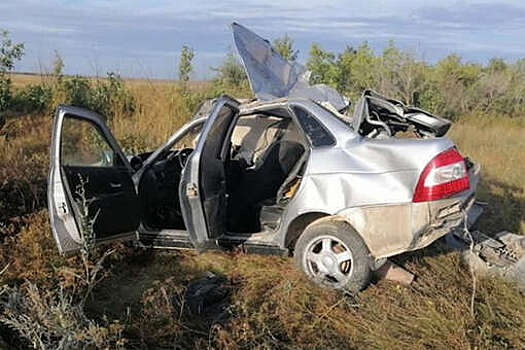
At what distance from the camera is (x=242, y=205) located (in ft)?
18.4

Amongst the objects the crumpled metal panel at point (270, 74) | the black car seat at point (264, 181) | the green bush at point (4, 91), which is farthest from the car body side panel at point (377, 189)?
the green bush at point (4, 91)

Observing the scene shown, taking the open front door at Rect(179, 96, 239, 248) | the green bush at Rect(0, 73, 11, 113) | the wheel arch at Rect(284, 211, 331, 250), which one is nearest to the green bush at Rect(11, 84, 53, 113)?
the green bush at Rect(0, 73, 11, 113)

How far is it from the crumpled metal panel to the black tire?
5.09ft

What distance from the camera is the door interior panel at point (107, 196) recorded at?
181 inches

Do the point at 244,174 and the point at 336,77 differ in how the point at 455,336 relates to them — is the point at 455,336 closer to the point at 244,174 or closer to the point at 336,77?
the point at 244,174

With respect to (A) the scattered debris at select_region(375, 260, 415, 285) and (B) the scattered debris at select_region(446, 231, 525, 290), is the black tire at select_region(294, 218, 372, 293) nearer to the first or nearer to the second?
(A) the scattered debris at select_region(375, 260, 415, 285)

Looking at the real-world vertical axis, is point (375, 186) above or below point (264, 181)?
above

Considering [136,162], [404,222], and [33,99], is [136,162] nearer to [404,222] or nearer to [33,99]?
[404,222]

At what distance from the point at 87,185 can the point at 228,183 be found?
4.96ft

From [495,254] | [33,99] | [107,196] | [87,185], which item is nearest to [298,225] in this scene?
[107,196]

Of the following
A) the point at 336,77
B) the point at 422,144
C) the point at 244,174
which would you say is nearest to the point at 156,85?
the point at 336,77

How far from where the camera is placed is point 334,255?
4.70m

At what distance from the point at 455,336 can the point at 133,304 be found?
8.16ft

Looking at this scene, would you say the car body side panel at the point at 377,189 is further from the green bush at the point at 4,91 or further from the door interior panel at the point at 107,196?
the green bush at the point at 4,91
